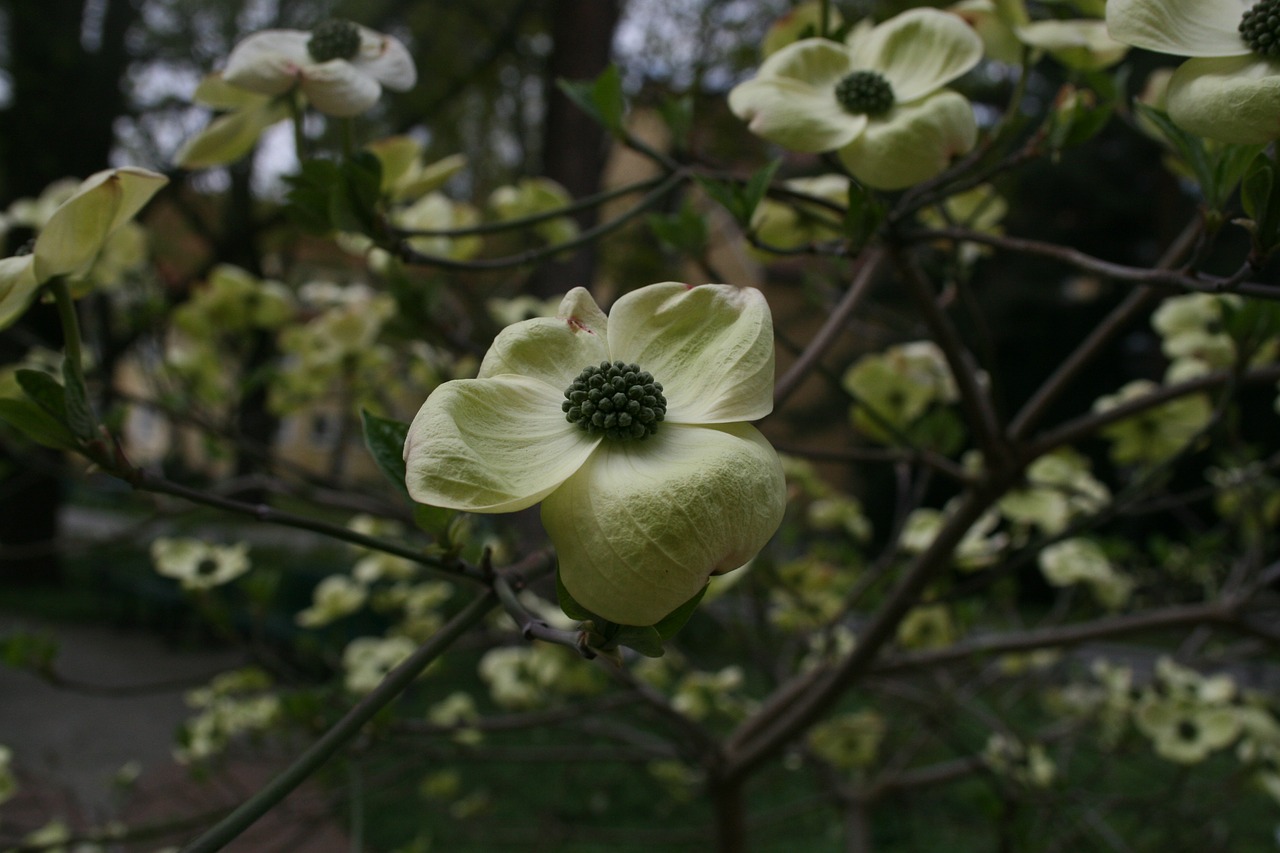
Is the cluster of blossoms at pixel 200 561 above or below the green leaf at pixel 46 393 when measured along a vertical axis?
below

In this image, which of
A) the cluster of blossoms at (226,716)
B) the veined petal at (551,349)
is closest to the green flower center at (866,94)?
the veined petal at (551,349)

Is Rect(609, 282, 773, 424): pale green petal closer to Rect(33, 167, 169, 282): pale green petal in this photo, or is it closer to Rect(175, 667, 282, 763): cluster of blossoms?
Rect(33, 167, 169, 282): pale green petal

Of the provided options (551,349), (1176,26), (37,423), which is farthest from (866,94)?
(37,423)

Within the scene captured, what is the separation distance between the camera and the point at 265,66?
599 millimetres

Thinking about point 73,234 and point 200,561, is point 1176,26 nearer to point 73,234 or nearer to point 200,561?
point 73,234

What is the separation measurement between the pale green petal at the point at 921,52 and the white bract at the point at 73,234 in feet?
1.50

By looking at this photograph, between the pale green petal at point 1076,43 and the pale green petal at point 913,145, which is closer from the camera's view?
the pale green petal at point 913,145

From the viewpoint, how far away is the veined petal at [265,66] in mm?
595

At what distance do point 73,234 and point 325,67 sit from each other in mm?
233

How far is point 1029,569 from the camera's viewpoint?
21.2 feet

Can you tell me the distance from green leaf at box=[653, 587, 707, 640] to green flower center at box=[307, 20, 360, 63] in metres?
0.50

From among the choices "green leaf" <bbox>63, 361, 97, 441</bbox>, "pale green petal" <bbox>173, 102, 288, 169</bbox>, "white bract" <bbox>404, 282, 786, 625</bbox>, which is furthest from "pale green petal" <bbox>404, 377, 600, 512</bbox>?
"pale green petal" <bbox>173, 102, 288, 169</bbox>

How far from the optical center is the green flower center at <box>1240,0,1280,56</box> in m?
0.41

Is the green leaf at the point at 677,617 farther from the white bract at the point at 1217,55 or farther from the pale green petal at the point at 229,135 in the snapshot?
the pale green petal at the point at 229,135
